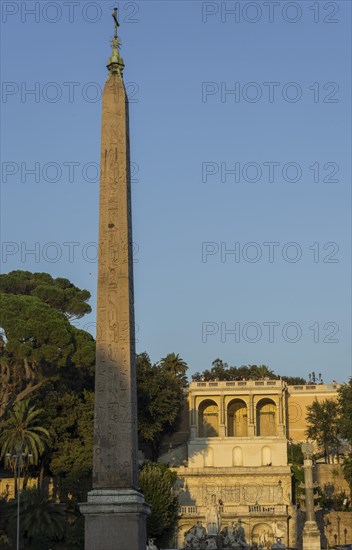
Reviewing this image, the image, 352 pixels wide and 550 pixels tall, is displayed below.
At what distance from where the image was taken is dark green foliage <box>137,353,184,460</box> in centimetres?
6050

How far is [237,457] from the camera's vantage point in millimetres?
67375

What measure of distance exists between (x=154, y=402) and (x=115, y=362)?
4417 cm

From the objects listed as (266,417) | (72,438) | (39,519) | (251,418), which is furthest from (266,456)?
(39,519)

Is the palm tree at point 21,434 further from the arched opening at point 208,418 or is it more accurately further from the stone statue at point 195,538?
the arched opening at point 208,418

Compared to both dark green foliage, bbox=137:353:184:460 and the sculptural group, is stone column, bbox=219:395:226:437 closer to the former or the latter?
dark green foliage, bbox=137:353:184:460

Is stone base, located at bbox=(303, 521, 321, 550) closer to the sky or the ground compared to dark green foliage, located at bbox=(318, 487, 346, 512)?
closer to the ground

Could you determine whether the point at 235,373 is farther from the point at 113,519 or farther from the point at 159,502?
the point at 113,519

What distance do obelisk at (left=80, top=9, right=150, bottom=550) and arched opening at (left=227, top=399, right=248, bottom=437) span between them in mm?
54992

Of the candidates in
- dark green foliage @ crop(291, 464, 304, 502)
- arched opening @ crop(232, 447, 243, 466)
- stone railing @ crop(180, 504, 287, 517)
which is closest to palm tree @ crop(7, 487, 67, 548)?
stone railing @ crop(180, 504, 287, 517)

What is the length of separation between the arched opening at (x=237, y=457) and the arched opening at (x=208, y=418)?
12.8ft

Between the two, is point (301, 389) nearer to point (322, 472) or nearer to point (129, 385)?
point (322, 472)

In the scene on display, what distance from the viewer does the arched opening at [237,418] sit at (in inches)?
2852

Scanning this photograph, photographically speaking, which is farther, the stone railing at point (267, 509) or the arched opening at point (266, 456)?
the arched opening at point (266, 456)

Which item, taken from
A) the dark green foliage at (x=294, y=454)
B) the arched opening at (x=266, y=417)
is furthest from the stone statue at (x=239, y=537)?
the arched opening at (x=266, y=417)
